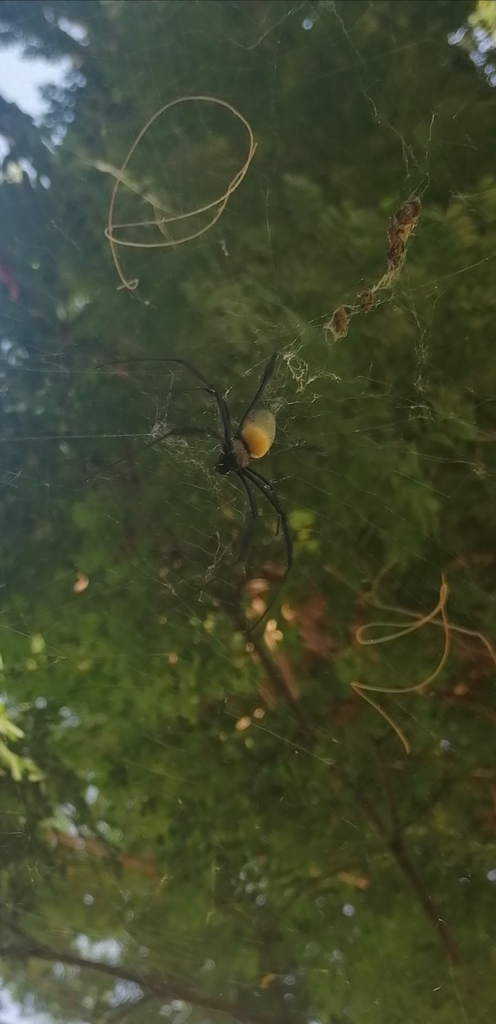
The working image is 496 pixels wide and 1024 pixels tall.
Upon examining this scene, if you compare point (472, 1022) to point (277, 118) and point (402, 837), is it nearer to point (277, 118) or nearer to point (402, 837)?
point (402, 837)

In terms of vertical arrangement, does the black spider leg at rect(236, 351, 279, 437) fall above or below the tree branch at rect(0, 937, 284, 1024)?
above

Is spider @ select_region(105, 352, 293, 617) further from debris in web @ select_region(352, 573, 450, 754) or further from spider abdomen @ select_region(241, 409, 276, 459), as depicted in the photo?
debris in web @ select_region(352, 573, 450, 754)

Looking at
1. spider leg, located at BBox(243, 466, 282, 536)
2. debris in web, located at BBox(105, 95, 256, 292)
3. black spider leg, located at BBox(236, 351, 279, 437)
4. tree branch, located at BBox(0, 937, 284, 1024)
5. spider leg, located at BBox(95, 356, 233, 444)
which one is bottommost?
tree branch, located at BBox(0, 937, 284, 1024)

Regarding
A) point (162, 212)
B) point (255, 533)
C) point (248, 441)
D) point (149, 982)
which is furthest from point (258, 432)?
point (149, 982)

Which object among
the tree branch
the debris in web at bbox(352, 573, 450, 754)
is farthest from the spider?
the tree branch

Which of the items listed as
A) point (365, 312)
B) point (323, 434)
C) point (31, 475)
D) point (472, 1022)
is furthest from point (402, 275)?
point (472, 1022)

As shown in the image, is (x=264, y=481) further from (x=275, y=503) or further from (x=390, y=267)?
(x=390, y=267)
